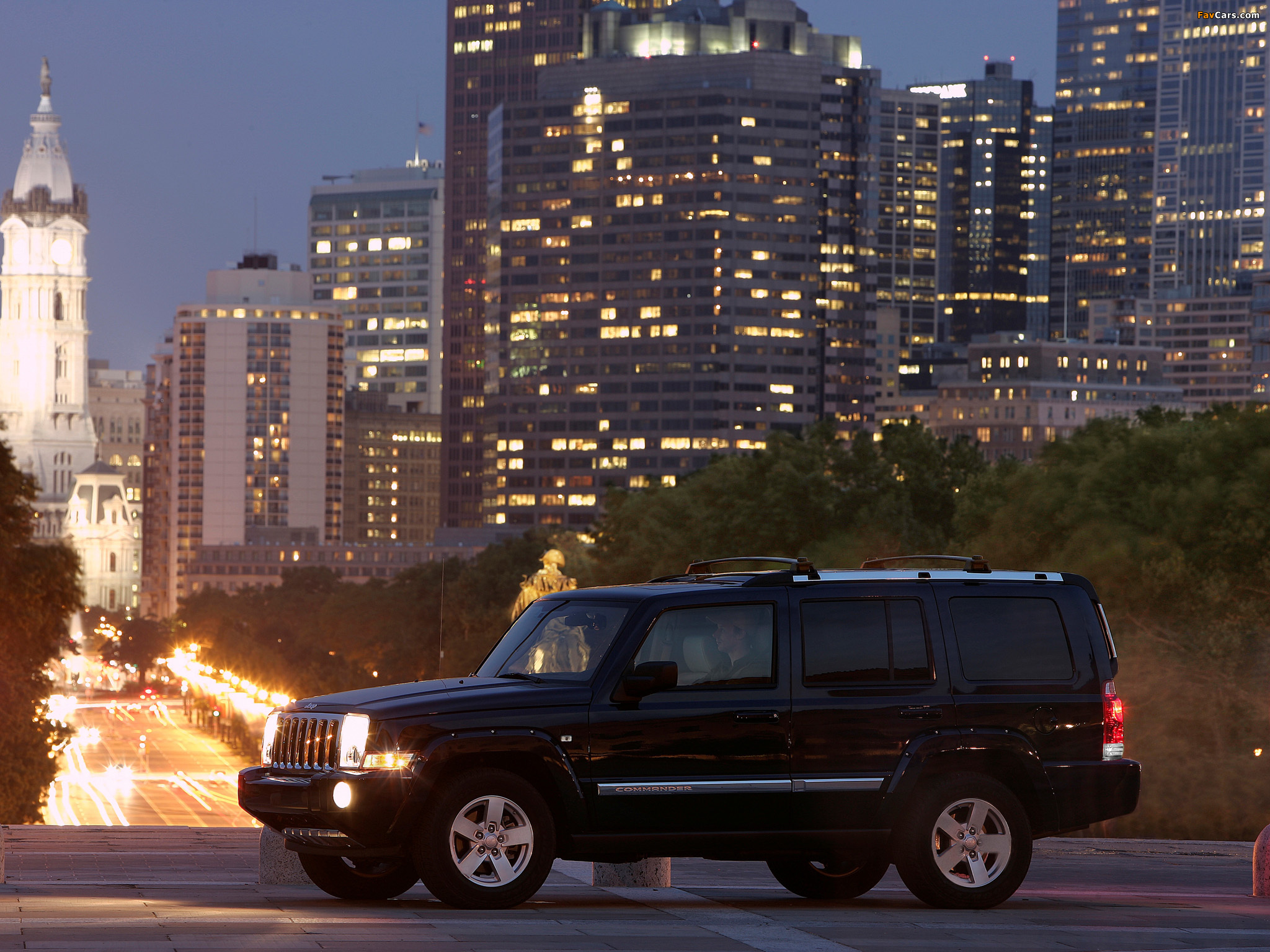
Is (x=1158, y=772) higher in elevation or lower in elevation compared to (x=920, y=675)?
lower

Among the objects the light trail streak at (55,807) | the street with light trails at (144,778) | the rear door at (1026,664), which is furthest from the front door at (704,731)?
the light trail streak at (55,807)

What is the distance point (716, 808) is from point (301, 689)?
138 meters

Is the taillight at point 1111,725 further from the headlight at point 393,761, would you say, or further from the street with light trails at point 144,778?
the street with light trails at point 144,778

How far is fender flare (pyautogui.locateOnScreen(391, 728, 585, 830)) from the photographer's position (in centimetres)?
1295

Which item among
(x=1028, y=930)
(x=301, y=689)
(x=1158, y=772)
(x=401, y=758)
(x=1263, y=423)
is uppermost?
(x=1263, y=423)

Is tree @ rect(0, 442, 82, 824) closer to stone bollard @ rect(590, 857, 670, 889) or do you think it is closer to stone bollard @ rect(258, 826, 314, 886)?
stone bollard @ rect(258, 826, 314, 886)

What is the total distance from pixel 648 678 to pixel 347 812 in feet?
7.06

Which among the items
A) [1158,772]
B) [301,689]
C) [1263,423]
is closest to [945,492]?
[1263,423]

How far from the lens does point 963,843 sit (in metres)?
14.1

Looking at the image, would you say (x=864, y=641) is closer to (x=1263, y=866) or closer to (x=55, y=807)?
(x=1263, y=866)

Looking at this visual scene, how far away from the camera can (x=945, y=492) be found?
79.2 metres

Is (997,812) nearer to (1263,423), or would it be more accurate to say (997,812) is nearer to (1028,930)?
(1028,930)

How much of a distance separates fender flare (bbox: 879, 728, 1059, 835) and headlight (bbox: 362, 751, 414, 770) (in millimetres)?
3374

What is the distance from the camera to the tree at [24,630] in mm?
45656
